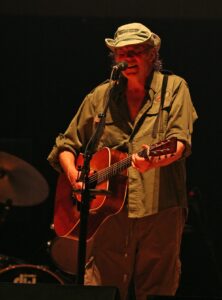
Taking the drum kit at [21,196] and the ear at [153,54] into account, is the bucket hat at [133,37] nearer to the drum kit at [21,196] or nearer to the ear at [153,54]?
the ear at [153,54]

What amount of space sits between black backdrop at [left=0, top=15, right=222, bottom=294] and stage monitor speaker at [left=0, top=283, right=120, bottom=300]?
2608mm

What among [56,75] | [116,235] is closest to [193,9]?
[56,75]

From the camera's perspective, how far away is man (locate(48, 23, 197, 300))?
335cm

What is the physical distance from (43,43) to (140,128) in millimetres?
1975

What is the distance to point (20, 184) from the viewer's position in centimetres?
457

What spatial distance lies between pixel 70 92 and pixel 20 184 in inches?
37.5

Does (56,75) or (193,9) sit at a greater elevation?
(193,9)

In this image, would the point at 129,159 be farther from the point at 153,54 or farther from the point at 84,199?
the point at 153,54

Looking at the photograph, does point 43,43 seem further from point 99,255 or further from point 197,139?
point 99,255

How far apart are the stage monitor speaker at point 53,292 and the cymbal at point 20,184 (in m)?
2.13

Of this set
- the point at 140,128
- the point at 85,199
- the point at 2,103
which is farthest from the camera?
the point at 2,103

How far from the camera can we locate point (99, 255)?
3.47 metres

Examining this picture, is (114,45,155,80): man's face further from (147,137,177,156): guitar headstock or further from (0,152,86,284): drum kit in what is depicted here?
(0,152,86,284): drum kit

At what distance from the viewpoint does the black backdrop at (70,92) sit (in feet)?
16.4
